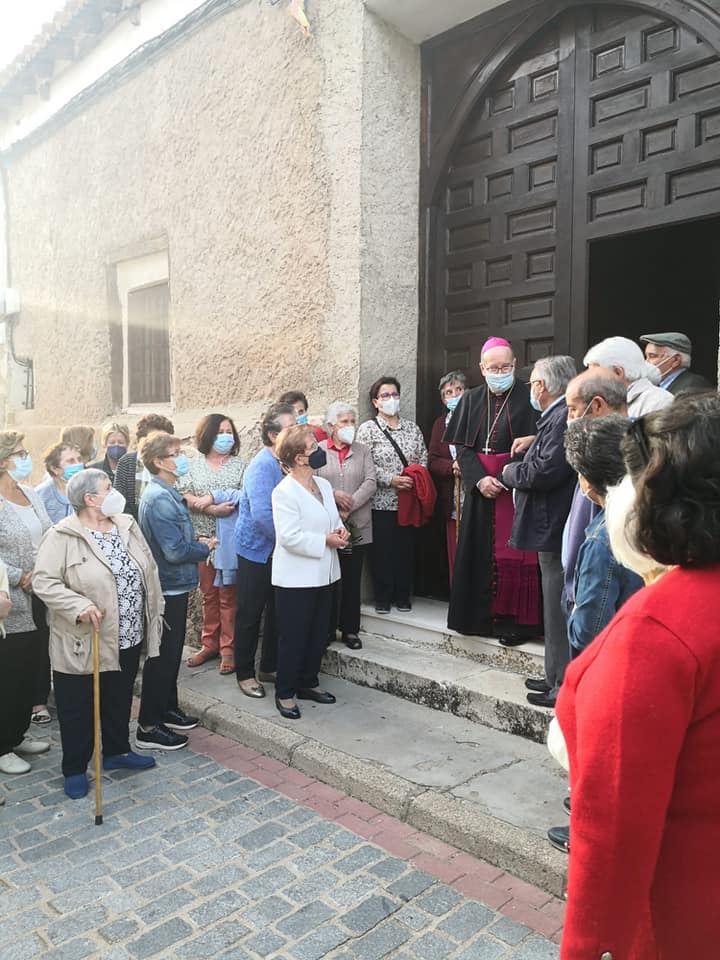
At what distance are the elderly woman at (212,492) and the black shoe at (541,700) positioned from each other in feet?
7.80

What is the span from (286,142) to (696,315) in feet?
13.6

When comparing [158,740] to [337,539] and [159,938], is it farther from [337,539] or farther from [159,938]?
[159,938]

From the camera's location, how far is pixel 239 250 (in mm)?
7145

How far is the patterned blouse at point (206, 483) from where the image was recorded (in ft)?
19.4

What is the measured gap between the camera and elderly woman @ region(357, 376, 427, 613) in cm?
586

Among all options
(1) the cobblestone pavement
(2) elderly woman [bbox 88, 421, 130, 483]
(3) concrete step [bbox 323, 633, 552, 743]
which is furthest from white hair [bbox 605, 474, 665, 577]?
(2) elderly woman [bbox 88, 421, 130, 483]

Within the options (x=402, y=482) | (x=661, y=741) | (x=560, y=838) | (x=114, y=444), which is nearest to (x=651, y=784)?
(x=661, y=741)

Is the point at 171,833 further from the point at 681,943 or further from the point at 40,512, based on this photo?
the point at 681,943

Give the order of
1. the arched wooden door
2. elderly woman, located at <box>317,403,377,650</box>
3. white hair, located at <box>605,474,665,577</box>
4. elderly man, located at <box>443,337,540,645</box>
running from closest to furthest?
white hair, located at <box>605,474,665,577</box> < the arched wooden door < elderly man, located at <box>443,337,540,645</box> < elderly woman, located at <box>317,403,377,650</box>

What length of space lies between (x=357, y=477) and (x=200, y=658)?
1904 millimetres

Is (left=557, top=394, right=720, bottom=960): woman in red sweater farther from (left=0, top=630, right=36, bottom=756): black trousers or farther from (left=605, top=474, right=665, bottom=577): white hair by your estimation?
(left=0, top=630, right=36, bottom=756): black trousers

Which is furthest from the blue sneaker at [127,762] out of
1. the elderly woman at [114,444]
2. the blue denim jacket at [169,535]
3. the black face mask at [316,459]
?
the elderly woman at [114,444]

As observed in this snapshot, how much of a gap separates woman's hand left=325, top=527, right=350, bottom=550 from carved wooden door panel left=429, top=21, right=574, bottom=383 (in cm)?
192

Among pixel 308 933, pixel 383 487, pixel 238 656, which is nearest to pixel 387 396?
pixel 383 487
